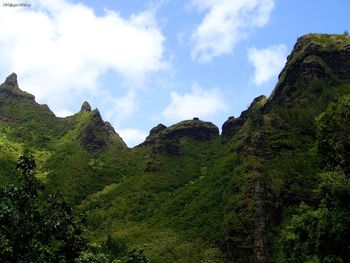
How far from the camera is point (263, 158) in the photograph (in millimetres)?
122062

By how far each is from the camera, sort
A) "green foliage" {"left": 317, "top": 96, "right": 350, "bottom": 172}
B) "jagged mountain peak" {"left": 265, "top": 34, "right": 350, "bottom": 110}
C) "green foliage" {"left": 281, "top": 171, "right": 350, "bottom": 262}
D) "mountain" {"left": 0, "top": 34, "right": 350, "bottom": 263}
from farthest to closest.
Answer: "jagged mountain peak" {"left": 265, "top": 34, "right": 350, "bottom": 110} < "mountain" {"left": 0, "top": 34, "right": 350, "bottom": 263} < "green foliage" {"left": 317, "top": 96, "right": 350, "bottom": 172} < "green foliage" {"left": 281, "top": 171, "right": 350, "bottom": 262}

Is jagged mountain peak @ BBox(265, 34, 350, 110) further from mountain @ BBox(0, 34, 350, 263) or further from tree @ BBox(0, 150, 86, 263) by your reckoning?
tree @ BBox(0, 150, 86, 263)

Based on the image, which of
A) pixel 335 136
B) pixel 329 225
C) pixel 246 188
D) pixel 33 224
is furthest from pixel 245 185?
pixel 33 224

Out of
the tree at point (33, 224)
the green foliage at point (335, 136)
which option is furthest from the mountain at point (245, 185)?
the tree at point (33, 224)

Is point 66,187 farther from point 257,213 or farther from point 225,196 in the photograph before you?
point 257,213

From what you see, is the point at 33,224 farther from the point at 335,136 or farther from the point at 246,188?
the point at 246,188

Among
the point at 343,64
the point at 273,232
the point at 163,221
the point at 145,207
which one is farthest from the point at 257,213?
the point at 343,64

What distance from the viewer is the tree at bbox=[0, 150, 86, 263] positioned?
21.0 metres

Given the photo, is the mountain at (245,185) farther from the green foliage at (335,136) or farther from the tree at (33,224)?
the tree at (33,224)

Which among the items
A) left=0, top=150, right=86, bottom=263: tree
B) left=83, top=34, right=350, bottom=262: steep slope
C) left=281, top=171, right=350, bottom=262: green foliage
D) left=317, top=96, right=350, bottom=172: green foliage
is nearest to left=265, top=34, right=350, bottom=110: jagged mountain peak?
left=83, top=34, right=350, bottom=262: steep slope

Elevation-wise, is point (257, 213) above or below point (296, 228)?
above

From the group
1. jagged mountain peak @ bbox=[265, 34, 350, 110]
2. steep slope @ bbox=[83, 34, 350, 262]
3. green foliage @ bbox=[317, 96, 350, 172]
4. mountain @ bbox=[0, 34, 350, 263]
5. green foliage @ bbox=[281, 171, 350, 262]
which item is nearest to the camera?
green foliage @ bbox=[281, 171, 350, 262]

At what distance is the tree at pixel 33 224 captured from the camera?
68.7 feet

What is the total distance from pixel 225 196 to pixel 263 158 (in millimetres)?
13019
